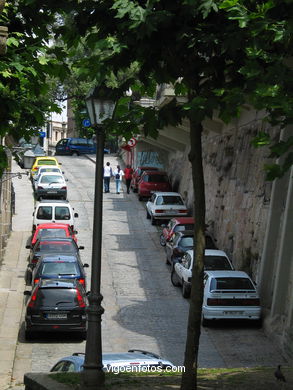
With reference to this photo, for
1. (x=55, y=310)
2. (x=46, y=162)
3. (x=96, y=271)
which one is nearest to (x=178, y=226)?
(x=55, y=310)

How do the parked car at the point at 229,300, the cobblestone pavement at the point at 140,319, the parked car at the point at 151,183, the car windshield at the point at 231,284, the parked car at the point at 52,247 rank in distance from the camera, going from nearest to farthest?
1. the cobblestone pavement at the point at 140,319
2. the parked car at the point at 229,300
3. the car windshield at the point at 231,284
4. the parked car at the point at 52,247
5. the parked car at the point at 151,183

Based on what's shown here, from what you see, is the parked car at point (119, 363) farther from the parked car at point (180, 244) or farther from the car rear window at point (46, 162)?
the car rear window at point (46, 162)

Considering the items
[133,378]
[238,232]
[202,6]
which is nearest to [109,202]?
[238,232]

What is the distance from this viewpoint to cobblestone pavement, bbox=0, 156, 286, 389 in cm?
1944

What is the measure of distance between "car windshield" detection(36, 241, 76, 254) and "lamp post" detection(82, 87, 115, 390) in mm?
16610

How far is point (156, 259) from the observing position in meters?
32.1

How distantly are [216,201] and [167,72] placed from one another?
2575 centimetres

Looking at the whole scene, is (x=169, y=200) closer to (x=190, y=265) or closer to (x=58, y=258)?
(x=190, y=265)

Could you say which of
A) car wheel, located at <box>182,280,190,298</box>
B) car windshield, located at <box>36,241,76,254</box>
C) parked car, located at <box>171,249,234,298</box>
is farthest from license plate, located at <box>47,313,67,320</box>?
car windshield, located at <box>36,241,76,254</box>

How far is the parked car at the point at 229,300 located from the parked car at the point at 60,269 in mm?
3666

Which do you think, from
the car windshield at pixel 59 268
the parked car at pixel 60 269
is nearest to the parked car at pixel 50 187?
the parked car at pixel 60 269

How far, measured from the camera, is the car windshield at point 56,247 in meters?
27.4

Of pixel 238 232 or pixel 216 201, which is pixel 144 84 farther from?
pixel 216 201

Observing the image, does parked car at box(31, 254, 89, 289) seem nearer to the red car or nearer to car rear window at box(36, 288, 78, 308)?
car rear window at box(36, 288, 78, 308)
